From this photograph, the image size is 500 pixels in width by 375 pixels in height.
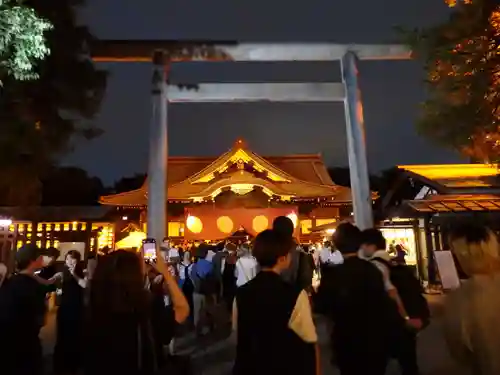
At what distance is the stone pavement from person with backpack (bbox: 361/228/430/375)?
0.97m

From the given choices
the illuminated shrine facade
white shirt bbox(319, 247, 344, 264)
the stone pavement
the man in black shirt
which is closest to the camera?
the man in black shirt

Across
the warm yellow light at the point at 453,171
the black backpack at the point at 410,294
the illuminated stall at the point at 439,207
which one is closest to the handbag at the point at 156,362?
the black backpack at the point at 410,294

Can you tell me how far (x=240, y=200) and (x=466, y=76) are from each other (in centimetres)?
957

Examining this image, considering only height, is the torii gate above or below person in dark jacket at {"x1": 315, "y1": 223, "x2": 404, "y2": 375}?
above

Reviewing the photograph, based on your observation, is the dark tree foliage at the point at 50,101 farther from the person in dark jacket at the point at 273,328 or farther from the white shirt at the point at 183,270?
the person in dark jacket at the point at 273,328

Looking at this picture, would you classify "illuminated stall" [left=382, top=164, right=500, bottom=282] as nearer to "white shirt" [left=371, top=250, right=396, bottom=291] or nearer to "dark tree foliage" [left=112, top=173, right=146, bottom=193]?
"white shirt" [left=371, top=250, right=396, bottom=291]

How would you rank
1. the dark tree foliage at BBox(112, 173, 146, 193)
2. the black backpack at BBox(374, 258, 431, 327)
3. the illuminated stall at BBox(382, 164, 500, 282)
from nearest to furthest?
the black backpack at BBox(374, 258, 431, 327)
the illuminated stall at BBox(382, 164, 500, 282)
the dark tree foliage at BBox(112, 173, 146, 193)

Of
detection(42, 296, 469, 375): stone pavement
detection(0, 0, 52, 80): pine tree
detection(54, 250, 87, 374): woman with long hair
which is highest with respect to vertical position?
detection(0, 0, 52, 80): pine tree

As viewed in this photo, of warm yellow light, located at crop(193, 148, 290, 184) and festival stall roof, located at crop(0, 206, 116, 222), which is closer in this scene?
festival stall roof, located at crop(0, 206, 116, 222)

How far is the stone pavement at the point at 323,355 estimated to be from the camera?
5.55 metres

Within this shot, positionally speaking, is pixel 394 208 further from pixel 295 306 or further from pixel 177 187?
pixel 295 306

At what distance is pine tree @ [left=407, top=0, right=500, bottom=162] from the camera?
24.4 feet

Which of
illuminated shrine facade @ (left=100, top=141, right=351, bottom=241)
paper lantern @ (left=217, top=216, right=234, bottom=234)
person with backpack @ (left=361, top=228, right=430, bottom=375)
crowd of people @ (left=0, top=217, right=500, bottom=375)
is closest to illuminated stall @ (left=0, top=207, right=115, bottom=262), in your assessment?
illuminated shrine facade @ (left=100, top=141, right=351, bottom=241)

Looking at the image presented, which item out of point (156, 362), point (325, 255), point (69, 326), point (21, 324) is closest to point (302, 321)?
point (156, 362)
